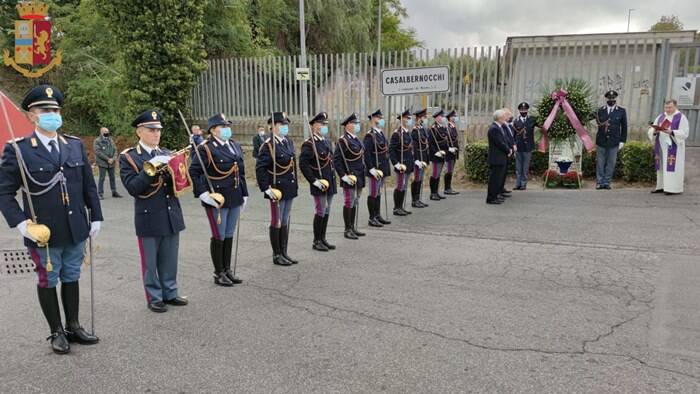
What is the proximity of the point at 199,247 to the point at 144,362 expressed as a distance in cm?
383

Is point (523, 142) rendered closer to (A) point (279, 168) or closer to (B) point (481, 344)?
(A) point (279, 168)

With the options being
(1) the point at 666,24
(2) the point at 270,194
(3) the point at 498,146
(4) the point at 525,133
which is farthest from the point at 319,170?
(1) the point at 666,24

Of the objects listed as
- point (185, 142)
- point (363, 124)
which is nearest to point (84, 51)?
point (185, 142)

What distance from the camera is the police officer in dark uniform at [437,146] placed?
10.7 m

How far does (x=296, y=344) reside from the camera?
167 inches

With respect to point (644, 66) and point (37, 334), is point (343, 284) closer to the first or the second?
A: point (37, 334)

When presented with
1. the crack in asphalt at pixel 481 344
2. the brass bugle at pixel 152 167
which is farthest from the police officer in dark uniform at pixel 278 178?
the brass bugle at pixel 152 167

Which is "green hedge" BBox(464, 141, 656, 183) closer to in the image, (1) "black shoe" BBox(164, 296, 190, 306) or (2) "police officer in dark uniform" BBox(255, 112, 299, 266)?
(2) "police officer in dark uniform" BBox(255, 112, 299, 266)

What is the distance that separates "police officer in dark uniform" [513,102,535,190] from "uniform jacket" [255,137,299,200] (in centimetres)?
628

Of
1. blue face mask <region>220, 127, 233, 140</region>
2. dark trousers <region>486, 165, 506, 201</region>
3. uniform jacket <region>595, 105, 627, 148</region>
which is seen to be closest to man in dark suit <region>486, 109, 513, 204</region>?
dark trousers <region>486, 165, 506, 201</region>

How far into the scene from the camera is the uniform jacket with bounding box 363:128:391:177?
8.58m

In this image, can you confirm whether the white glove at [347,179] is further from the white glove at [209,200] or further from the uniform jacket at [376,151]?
the white glove at [209,200]

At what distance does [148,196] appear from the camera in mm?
4906

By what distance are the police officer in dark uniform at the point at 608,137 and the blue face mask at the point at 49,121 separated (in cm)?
1006
